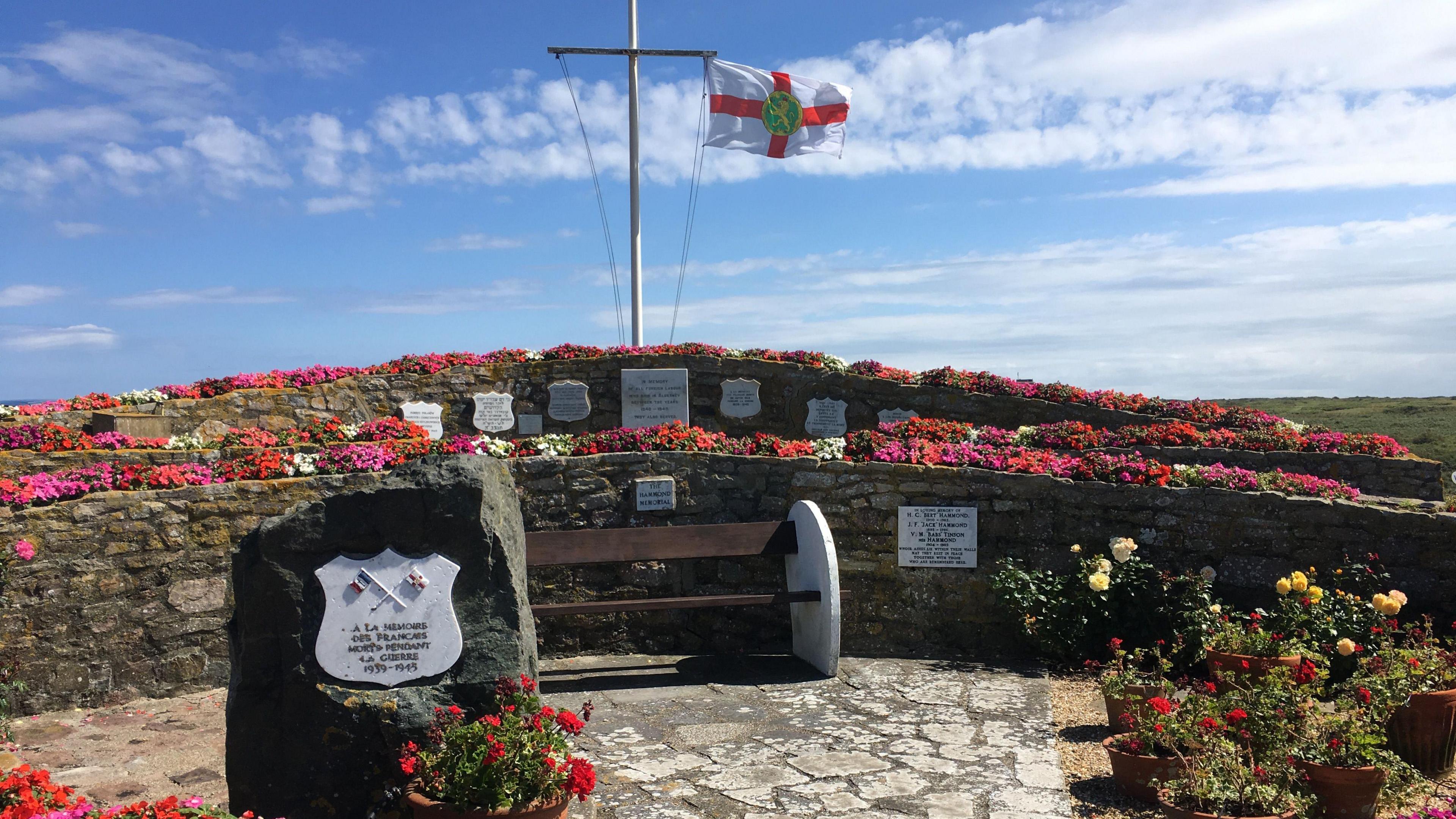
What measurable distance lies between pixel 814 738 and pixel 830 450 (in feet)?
9.34

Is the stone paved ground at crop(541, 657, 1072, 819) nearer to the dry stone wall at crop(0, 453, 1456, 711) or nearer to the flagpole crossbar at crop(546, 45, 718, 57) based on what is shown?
the dry stone wall at crop(0, 453, 1456, 711)

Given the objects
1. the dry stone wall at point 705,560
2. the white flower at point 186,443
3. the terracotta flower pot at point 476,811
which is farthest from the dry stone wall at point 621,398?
the terracotta flower pot at point 476,811

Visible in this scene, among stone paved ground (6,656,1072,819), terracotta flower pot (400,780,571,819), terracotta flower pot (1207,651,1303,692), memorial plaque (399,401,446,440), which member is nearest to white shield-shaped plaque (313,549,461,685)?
terracotta flower pot (400,780,571,819)

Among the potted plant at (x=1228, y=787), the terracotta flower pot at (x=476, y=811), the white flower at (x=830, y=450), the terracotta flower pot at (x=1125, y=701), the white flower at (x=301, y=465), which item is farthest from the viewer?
the white flower at (x=830, y=450)

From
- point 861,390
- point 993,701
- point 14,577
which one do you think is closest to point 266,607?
point 14,577

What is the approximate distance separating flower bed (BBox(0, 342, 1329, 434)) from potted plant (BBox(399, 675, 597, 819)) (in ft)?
34.1

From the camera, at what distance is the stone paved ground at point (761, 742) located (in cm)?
414

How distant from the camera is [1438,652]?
4781 millimetres

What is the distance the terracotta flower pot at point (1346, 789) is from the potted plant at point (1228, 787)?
0.13 m

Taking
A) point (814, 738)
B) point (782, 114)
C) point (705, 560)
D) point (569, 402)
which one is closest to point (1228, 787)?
point (814, 738)

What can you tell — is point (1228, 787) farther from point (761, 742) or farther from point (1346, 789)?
point (761, 742)

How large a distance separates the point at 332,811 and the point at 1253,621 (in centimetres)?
532

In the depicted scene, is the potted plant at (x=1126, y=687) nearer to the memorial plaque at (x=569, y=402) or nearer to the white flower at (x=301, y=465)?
the white flower at (x=301, y=465)

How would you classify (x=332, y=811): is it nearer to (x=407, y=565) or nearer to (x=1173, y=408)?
(x=407, y=565)
